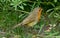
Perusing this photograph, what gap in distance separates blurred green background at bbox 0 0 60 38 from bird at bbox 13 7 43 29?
0.58 feet

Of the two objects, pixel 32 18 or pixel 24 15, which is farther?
pixel 24 15

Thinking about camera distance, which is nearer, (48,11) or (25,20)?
(25,20)

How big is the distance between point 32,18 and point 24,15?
48cm

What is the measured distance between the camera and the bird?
6129 mm

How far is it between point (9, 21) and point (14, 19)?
14cm

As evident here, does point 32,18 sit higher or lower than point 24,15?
lower

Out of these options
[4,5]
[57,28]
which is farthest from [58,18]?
[4,5]

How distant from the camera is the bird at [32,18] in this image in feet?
20.1

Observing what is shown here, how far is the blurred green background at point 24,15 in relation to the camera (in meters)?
6.19

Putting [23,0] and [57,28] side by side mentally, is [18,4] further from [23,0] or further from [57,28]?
[57,28]

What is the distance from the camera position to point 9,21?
6.47 m

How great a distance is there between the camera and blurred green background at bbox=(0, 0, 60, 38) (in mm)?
6193

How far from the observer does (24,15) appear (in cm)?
669

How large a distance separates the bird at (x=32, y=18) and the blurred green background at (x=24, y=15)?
0.18m
